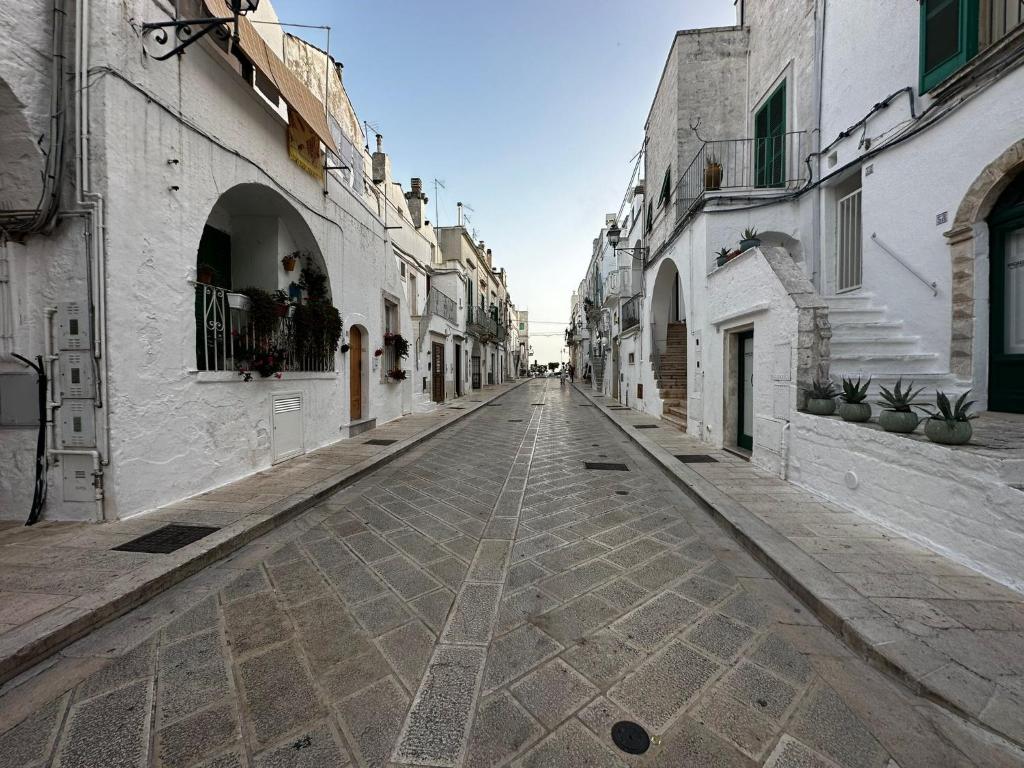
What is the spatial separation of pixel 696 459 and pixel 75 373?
7.49 m

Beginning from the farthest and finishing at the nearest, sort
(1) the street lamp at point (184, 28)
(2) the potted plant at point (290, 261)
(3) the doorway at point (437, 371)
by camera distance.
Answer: (3) the doorway at point (437, 371), (2) the potted plant at point (290, 261), (1) the street lamp at point (184, 28)

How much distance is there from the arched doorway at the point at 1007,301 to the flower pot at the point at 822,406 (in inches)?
81.8

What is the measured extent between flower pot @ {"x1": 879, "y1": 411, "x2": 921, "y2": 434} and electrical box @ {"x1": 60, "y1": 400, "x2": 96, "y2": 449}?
7.29m

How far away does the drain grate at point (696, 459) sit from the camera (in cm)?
614

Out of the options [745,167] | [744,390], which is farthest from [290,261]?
[745,167]

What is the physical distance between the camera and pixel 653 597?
2758 millimetres

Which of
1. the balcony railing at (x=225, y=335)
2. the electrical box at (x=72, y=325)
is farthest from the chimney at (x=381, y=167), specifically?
the electrical box at (x=72, y=325)

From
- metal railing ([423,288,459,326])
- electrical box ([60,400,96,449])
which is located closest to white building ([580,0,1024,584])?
electrical box ([60,400,96,449])

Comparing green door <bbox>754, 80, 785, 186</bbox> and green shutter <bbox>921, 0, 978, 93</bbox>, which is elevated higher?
green door <bbox>754, 80, 785, 186</bbox>

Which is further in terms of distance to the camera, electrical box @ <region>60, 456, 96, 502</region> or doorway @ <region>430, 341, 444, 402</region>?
doorway @ <region>430, 341, 444, 402</region>

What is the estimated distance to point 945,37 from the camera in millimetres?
5371

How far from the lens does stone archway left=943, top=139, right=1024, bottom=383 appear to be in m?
4.67

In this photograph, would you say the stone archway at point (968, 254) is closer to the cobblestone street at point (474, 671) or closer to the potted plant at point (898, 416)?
the potted plant at point (898, 416)

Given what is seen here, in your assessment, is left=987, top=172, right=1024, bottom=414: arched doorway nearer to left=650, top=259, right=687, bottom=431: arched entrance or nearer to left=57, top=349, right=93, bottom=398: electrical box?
left=650, top=259, right=687, bottom=431: arched entrance
